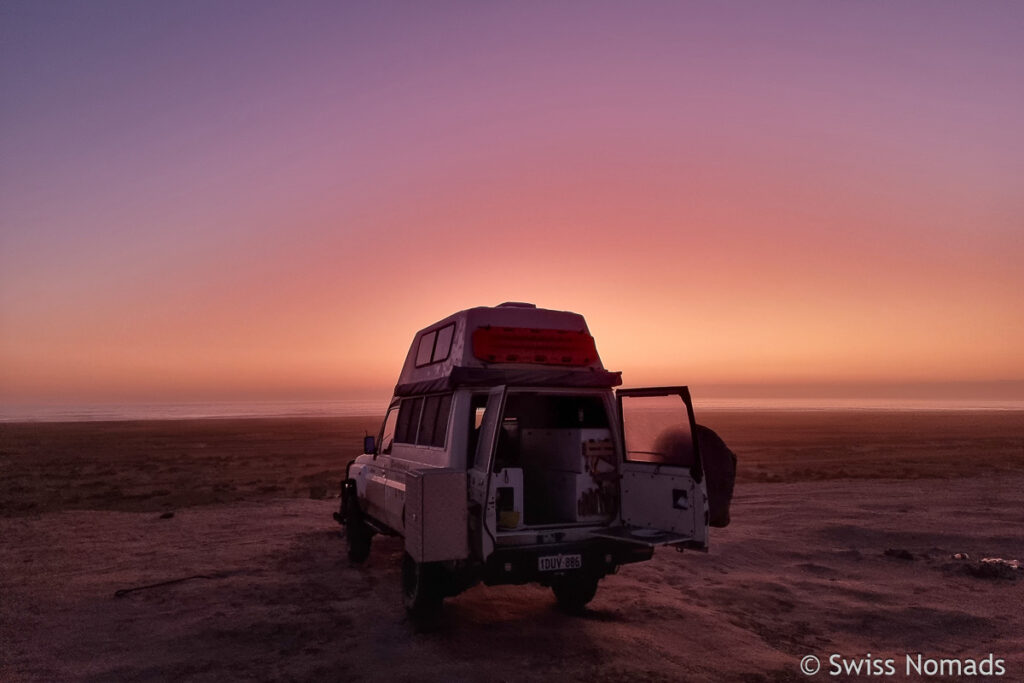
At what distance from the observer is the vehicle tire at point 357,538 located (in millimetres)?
9789

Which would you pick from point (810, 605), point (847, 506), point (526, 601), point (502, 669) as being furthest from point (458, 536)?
point (847, 506)

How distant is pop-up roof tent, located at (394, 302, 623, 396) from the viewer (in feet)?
23.2

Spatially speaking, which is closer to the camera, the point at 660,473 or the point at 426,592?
the point at 426,592

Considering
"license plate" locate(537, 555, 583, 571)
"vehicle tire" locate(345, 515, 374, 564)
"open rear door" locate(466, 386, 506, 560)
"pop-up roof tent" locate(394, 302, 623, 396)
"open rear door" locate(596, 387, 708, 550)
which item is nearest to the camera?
"open rear door" locate(466, 386, 506, 560)

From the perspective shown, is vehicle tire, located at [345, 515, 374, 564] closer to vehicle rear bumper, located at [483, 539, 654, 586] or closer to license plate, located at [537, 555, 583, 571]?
vehicle rear bumper, located at [483, 539, 654, 586]

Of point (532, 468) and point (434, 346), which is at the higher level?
point (434, 346)

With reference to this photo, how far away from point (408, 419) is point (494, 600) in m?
2.62

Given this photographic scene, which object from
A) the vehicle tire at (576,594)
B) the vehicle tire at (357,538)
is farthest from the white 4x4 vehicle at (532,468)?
the vehicle tire at (357,538)

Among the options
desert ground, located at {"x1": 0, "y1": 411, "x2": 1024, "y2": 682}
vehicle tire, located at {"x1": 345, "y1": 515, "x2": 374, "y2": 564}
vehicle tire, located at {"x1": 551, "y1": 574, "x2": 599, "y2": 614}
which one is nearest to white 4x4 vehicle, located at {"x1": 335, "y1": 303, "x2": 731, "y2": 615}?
vehicle tire, located at {"x1": 551, "y1": 574, "x2": 599, "y2": 614}

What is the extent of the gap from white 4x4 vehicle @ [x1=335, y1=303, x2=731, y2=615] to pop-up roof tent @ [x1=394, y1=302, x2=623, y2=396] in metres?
0.01

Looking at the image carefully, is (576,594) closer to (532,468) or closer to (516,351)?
(532,468)

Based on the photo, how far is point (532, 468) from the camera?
27.2ft

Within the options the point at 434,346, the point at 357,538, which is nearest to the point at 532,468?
the point at 434,346

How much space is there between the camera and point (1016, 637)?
656 cm
